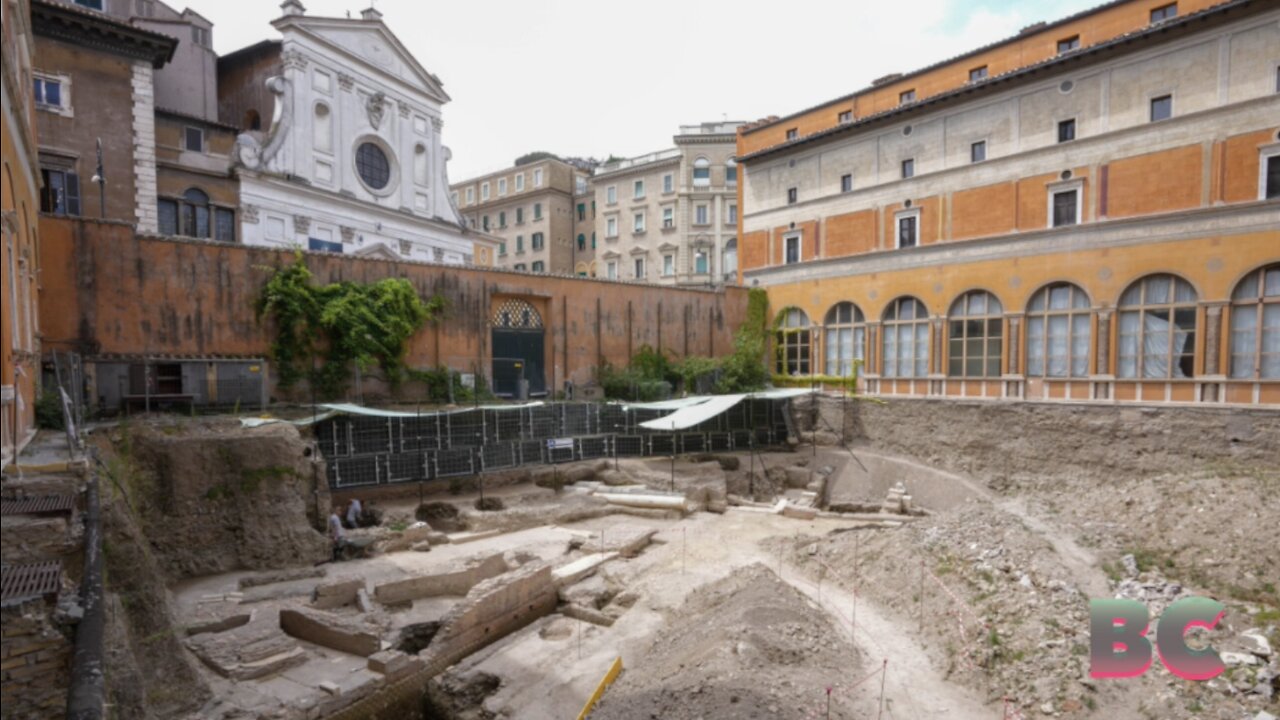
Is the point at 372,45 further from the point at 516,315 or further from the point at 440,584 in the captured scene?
the point at 440,584

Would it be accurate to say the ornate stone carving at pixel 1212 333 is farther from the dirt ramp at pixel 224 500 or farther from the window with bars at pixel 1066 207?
the dirt ramp at pixel 224 500

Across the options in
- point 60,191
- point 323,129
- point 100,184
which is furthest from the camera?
point 323,129

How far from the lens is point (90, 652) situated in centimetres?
407

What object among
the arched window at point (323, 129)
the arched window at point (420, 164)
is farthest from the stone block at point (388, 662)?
the arched window at point (420, 164)

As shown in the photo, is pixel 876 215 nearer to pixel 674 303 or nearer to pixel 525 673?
pixel 674 303

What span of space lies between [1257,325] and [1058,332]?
17.1 feet

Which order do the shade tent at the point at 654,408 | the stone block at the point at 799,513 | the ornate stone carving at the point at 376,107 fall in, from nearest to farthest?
the shade tent at the point at 654,408 < the stone block at the point at 799,513 < the ornate stone carving at the point at 376,107

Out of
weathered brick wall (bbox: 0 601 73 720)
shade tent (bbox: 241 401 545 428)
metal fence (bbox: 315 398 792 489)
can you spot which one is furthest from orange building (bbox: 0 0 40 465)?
metal fence (bbox: 315 398 792 489)

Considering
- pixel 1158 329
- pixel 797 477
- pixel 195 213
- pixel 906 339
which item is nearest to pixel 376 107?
pixel 195 213

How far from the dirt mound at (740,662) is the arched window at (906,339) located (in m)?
17.1

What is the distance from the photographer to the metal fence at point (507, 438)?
18.0 m

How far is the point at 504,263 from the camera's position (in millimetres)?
58469

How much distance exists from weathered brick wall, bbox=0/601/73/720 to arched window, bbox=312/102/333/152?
30.2 meters

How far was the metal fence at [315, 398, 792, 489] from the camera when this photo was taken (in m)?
18.0
